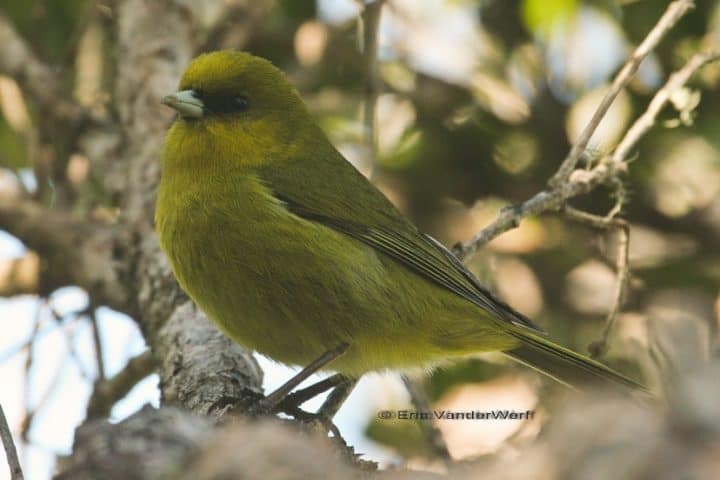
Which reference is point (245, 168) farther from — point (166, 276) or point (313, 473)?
point (313, 473)

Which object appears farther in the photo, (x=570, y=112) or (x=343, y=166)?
(x=570, y=112)

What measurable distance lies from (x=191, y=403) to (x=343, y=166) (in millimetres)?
1416

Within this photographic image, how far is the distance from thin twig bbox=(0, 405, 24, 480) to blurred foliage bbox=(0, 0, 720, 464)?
7.59 ft

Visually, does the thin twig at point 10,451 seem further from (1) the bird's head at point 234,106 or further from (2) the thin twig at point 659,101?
(2) the thin twig at point 659,101

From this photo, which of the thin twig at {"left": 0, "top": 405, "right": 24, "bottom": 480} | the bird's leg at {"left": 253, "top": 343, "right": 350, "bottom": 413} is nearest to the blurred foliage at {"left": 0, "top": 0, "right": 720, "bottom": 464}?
the bird's leg at {"left": 253, "top": 343, "right": 350, "bottom": 413}

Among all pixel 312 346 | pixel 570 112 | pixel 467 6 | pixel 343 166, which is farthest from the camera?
pixel 467 6

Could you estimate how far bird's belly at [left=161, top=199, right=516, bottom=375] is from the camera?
11.3 feet

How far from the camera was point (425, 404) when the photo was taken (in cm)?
366

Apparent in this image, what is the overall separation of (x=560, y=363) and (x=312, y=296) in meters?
1.07

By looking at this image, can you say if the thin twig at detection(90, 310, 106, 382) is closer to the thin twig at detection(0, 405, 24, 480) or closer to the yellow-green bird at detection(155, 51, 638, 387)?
the yellow-green bird at detection(155, 51, 638, 387)

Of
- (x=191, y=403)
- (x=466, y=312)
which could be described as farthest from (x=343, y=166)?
(x=191, y=403)

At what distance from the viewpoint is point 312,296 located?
3.50 meters

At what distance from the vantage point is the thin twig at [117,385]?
12.7 feet

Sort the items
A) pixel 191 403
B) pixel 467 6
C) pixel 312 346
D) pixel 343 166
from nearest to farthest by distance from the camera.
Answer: pixel 191 403, pixel 312 346, pixel 343 166, pixel 467 6
